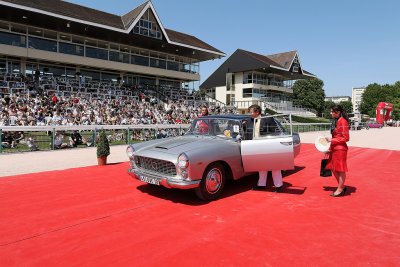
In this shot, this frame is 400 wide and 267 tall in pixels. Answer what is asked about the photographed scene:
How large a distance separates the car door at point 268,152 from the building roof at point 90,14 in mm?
23102

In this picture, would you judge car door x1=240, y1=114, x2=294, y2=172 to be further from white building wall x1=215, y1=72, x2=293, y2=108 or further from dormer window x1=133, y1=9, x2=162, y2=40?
white building wall x1=215, y1=72, x2=293, y2=108

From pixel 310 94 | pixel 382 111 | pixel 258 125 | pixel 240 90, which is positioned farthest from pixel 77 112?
pixel 382 111

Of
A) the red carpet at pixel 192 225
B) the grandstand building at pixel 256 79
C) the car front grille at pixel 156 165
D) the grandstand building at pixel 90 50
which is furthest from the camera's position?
the grandstand building at pixel 256 79

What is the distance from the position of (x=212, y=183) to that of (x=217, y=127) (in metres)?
1.52

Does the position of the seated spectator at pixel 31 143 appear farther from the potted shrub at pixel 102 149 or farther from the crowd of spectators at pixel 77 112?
the potted shrub at pixel 102 149

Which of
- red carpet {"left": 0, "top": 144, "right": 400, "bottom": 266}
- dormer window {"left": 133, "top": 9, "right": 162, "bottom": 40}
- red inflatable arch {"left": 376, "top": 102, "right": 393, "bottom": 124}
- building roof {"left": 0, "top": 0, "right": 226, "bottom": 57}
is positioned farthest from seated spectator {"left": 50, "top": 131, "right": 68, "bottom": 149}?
red inflatable arch {"left": 376, "top": 102, "right": 393, "bottom": 124}

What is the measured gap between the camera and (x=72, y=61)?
82.7 ft

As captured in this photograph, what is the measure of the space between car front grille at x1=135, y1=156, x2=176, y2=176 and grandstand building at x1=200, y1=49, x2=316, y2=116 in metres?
40.1

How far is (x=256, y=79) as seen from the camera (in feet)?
155

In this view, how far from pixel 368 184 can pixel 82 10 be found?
29139 mm

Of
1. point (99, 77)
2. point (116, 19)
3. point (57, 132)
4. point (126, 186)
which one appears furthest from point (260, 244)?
point (116, 19)

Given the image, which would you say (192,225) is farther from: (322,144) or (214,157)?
(322,144)

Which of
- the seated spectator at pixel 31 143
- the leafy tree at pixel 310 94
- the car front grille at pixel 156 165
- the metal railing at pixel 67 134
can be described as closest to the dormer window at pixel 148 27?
the metal railing at pixel 67 134

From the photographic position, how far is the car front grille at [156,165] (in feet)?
16.3
